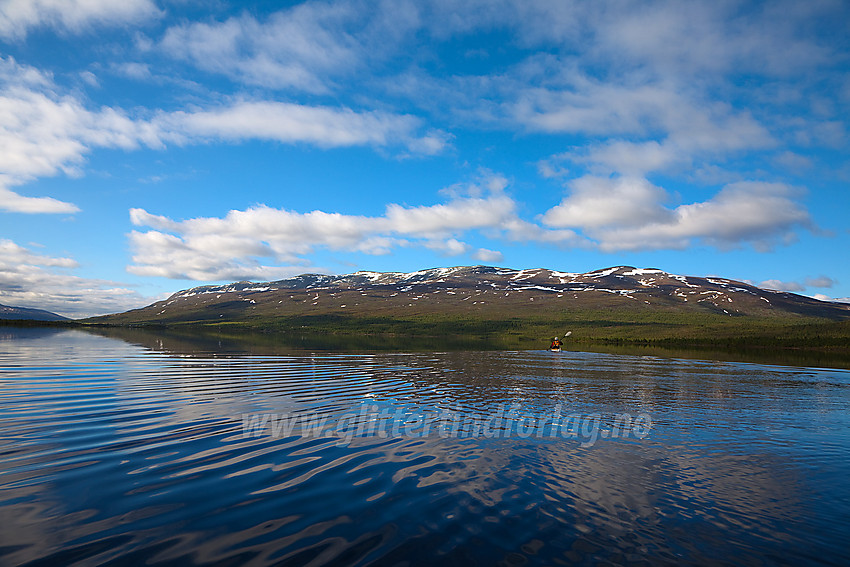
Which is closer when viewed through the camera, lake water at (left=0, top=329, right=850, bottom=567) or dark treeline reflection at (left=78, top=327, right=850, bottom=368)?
→ lake water at (left=0, top=329, right=850, bottom=567)

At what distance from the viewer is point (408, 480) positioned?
14.1 m

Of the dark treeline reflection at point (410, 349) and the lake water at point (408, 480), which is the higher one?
the dark treeline reflection at point (410, 349)

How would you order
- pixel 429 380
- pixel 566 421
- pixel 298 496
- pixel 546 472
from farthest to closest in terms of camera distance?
pixel 429 380, pixel 566 421, pixel 546 472, pixel 298 496

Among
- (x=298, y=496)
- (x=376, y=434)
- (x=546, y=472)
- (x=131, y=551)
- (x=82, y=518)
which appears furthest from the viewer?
(x=376, y=434)

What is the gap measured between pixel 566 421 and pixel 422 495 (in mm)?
12959

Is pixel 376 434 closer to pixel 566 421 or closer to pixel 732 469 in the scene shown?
pixel 566 421

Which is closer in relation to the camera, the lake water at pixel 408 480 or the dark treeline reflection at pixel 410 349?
the lake water at pixel 408 480

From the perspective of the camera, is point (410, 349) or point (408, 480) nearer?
point (408, 480)

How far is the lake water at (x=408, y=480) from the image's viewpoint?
997cm

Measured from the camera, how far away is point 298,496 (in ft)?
41.0

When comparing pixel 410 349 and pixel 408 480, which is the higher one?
pixel 410 349

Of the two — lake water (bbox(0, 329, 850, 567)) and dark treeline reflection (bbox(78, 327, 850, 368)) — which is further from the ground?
dark treeline reflection (bbox(78, 327, 850, 368))

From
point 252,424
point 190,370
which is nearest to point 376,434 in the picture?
point 252,424

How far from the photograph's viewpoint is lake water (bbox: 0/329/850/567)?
32.7ft
